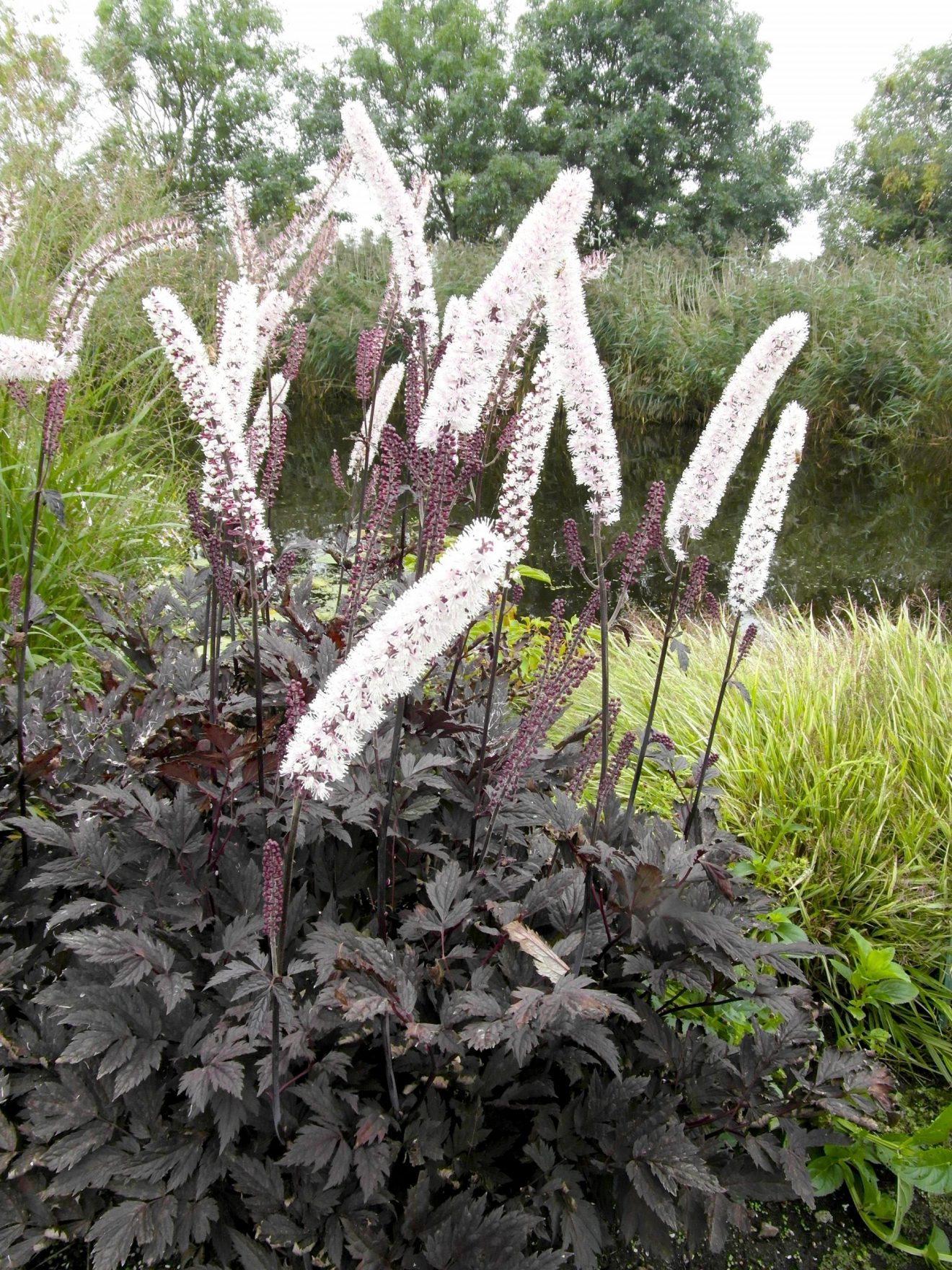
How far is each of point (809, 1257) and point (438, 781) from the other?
4.80 feet

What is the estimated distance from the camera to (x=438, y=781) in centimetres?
181

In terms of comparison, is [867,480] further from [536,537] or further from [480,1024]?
[480,1024]

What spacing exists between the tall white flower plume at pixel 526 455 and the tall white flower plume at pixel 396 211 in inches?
16.8

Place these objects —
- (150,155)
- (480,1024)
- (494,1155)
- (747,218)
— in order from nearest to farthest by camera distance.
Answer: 1. (480,1024)
2. (494,1155)
3. (150,155)
4. (747,218)

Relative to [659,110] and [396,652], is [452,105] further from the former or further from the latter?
[396,652]

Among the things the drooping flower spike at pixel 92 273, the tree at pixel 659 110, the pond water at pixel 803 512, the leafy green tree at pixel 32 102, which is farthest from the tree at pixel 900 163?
the drooping flower spike at pixel 92 273

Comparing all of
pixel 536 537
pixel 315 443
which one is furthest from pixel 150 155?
pixel 536 537

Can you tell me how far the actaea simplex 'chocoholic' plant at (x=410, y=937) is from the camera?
1.38m

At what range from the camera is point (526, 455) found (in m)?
1.63

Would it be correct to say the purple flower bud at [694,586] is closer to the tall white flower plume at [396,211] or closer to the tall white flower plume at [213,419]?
the tall white flower plume at [396,211]

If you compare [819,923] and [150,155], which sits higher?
[150,155]

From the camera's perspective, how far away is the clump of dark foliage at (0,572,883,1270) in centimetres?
141

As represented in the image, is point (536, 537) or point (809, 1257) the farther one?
point (536, 537)

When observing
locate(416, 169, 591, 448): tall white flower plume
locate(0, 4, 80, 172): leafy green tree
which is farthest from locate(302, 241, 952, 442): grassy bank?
locate(416, 169, 591, 448): tall white flower plume
